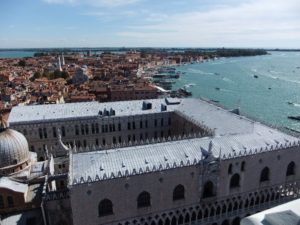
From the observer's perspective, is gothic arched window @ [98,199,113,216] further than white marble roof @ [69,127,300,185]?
Yes

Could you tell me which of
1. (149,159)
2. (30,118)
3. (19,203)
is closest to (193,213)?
(149,159)

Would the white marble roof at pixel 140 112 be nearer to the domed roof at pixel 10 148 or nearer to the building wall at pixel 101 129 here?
the building wall at pixel 101 129

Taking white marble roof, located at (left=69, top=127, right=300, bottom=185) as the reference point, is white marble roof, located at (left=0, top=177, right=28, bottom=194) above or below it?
below

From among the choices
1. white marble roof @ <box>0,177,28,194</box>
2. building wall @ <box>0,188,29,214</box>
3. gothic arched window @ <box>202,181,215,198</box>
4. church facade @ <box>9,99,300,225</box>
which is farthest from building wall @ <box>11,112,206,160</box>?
building wall @ <box>0,188,29,214</box>

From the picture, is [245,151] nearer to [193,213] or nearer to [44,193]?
[193,213]

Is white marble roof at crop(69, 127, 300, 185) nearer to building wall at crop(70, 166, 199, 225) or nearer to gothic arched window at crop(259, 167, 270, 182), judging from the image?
building wall at crop(70, 166, 199, 225)

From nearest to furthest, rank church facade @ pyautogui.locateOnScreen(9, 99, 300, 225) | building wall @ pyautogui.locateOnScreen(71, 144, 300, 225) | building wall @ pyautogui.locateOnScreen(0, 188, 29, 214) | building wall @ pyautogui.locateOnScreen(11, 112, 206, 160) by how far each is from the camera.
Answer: building wall @ pyautogui.locateOnScreen(71, 144, 300, 225) → church facade @ pyautogui.locateOnScreen(9, 99, 300, 225) → building wall @ pyautogui.locateOnScreen(0, 188, 29, 214) → building wall @ pyautogui.locateOnScreen(11, 112, 206, 160)

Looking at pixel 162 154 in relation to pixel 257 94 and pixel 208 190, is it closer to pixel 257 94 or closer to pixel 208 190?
pixel 208 190

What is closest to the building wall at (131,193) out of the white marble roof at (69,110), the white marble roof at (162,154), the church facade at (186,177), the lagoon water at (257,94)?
the church facade at (186,177)
